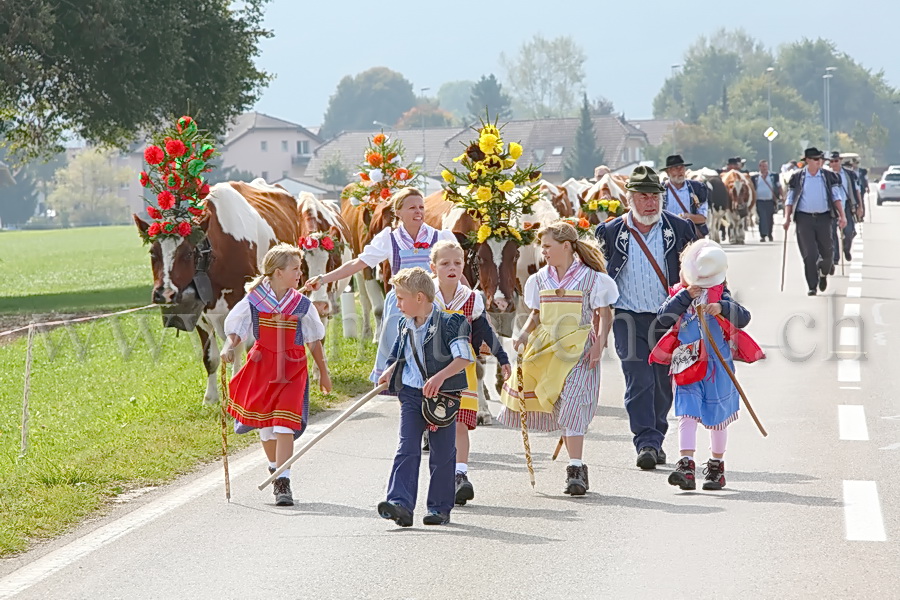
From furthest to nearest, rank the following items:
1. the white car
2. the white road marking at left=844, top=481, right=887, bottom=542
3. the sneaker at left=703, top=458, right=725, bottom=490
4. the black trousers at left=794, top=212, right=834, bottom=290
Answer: the white car
the black trousers at left=794, top=212, right=834, bottom=290
the sneaker at left=703, top=458, right=725, bottom=490
the white road marking at left=844, top=481, right=887, bottom=542

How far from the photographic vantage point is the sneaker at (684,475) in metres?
9.20

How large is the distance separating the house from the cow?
161m

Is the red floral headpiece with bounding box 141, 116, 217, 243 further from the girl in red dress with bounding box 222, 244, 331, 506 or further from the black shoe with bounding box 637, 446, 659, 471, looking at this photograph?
the black shoe with bounding box 637, 446, 659, 471

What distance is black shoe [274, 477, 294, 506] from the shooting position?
9125mm

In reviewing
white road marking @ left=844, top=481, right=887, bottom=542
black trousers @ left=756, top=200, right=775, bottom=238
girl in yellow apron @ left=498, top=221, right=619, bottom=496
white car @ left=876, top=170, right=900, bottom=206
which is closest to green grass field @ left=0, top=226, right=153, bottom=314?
girl in yellow apron @ left=498, top=221, right=619, bottom=496

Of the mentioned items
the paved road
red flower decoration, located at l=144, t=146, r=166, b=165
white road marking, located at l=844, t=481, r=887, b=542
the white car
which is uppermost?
red flower decoration, located at l=144, t=146, r=166, b=165

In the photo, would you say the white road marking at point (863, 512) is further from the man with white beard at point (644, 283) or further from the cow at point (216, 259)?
the cow at point (216, 259)

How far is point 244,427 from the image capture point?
934 cm

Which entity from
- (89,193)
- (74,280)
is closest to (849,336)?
(74,280)

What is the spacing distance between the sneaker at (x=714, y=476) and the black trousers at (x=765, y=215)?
3031 cm

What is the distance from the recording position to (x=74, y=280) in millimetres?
39969

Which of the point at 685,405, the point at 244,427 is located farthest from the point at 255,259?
the point at 685,405

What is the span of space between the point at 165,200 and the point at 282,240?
2.08 meters

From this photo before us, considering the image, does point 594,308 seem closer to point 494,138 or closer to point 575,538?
point 575,538
